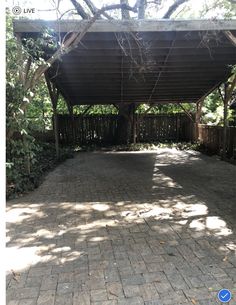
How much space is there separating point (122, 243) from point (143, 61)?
676 centimetres

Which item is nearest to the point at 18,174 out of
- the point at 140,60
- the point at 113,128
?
the point at 140,60

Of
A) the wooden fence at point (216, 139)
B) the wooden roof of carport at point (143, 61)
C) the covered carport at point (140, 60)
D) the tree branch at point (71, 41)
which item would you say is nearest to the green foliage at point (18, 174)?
the tree branch at point (71, 41)

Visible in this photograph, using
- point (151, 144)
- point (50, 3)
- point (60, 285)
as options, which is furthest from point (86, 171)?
point (151, 144)

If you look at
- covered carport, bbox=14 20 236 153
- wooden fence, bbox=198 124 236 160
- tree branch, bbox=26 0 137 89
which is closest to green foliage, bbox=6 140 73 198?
tree branch, bbox=26 0 137 89

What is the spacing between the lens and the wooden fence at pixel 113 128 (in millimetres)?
15539

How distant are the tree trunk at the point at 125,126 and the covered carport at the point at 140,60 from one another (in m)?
0.30

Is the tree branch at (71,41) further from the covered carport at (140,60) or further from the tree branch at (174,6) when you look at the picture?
the tree branch at (174,6)

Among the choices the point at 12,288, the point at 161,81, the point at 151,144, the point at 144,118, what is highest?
the point at 161,81

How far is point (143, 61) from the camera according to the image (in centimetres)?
941

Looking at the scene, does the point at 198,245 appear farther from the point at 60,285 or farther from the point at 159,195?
the point at 159,195

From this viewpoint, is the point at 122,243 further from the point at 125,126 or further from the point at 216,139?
the point at 125,126

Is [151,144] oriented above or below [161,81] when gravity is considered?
below

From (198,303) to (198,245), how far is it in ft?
4.03

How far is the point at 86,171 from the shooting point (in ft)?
29.8
